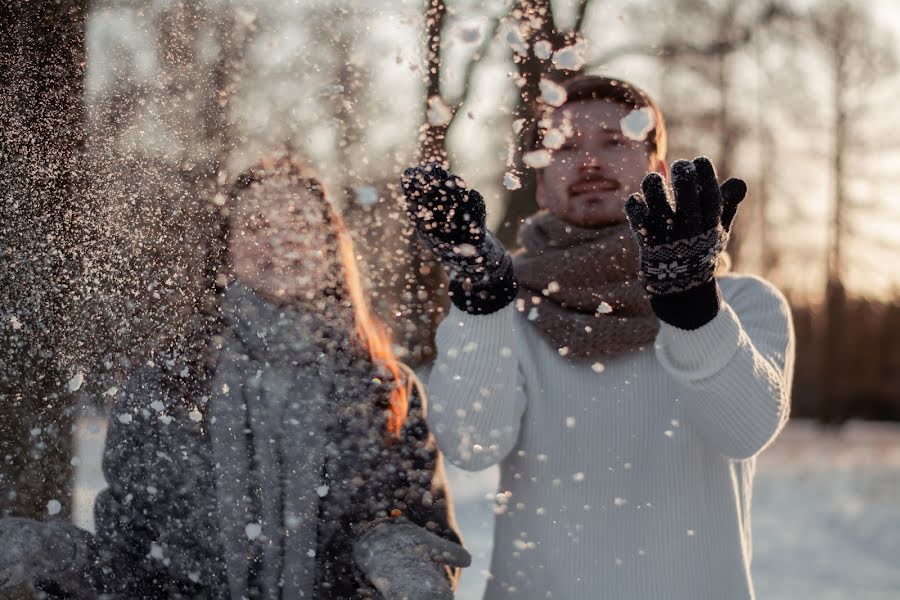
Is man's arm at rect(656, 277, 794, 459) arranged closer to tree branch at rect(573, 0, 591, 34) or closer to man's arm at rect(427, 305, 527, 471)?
man's arm at rect(427, 305, 527, 471)

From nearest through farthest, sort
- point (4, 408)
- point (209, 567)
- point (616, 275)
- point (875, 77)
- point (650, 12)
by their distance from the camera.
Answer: point (209, 567)
point (616, 275)
point (4, 408)
point (650, 12)
point (875, 77)

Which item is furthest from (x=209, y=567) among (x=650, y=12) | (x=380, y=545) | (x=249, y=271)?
(x=650, y=12)

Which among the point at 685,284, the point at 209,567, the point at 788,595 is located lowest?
the point at 788,595

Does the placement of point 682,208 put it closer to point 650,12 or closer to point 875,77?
point 650,12

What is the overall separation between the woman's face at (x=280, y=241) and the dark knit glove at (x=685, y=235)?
708mm

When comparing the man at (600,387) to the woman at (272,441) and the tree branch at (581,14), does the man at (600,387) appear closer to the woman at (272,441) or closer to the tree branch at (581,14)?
the woman at (272,441)

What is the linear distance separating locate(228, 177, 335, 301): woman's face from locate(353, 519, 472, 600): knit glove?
20.5 inches

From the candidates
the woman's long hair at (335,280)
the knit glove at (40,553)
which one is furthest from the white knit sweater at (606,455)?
the knit glove at (40,553)

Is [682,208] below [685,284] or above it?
above

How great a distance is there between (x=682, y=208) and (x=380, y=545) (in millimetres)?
823

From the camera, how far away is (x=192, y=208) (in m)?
2.21

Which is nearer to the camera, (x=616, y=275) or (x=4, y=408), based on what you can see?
(x=616, y=275)

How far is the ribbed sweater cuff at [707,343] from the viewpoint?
→ 5.88ft

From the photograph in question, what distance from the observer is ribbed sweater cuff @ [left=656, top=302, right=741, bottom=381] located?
1792 mm
